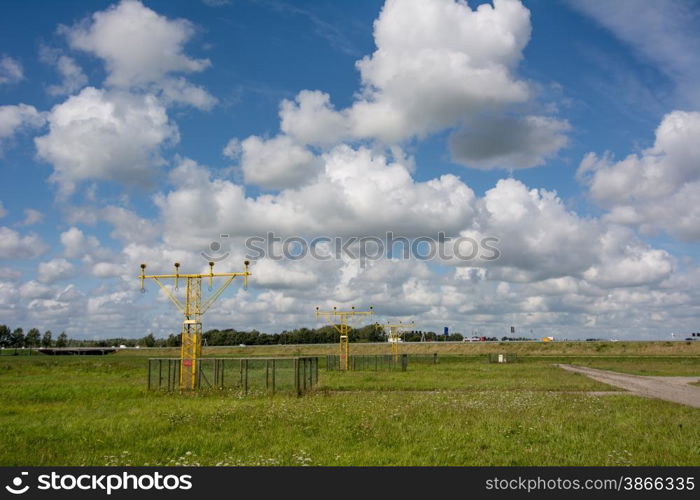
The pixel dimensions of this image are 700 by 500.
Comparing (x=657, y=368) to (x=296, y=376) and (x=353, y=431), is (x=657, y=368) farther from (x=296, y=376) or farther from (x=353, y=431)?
(x=353, y=431)

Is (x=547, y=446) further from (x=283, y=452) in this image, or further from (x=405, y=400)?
(x=405, y=400)

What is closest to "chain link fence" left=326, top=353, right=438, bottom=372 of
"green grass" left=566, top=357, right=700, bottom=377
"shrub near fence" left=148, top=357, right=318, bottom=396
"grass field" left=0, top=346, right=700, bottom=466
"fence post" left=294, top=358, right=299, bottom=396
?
"green grass" left=566, top=357, right=700, bottom=377

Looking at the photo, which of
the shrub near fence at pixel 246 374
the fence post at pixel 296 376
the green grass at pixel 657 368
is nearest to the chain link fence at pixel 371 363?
the green grass at pixel 657 368

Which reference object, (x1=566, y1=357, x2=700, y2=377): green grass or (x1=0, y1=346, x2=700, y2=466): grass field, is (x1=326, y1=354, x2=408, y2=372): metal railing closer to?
(x1=566, y1=357, x2=700, y2=377): green grass

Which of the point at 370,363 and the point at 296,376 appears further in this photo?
the point at 370,363

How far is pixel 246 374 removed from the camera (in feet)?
102
